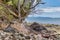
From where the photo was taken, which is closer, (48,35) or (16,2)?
(48,35)

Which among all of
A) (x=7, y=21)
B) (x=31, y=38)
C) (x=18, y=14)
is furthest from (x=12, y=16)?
(x=31, y=38)

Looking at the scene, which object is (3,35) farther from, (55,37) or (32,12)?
(32,12)

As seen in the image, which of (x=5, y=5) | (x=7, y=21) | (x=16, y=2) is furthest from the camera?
(x=16, y=2)

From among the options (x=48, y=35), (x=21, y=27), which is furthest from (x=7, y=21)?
(x=48, y=35)

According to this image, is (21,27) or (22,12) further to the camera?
(22,12)

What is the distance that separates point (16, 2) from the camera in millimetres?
16922

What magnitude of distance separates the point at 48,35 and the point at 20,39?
3.59 m

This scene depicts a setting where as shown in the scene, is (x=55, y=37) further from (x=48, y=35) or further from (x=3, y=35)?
(x=3, y=35)

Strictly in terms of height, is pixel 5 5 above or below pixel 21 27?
above

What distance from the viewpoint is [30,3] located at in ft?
58.0

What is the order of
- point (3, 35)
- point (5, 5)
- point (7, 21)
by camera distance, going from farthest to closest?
point (5, 5)
point (7, 21)
point (3, 35)

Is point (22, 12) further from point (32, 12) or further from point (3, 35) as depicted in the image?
point (3, 35)

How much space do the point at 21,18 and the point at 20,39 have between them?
505 centimetres

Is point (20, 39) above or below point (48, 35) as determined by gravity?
above
